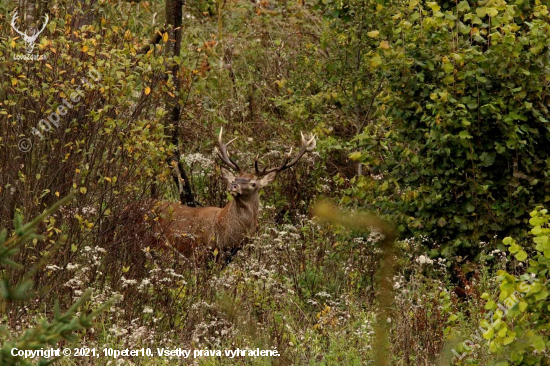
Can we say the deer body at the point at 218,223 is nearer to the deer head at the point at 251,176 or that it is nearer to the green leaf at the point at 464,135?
the deer head at the point at 251,176

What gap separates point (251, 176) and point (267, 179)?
0.69 feet

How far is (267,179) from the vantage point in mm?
10398

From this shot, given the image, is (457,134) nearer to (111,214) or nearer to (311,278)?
(311,278)

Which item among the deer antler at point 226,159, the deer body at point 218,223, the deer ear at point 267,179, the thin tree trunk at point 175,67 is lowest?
the deer body at point 218,223

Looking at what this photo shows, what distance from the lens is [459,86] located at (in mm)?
7699

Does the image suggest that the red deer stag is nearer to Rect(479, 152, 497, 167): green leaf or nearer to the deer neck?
the deer neck

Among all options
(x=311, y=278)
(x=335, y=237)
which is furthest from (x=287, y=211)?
(x=311, y=278)

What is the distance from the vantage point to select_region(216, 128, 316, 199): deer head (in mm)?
10125

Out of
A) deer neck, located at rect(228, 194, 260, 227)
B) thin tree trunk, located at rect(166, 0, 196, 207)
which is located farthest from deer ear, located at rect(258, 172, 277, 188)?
thin tree trunk, located at rect(166, 0, 196, 207)

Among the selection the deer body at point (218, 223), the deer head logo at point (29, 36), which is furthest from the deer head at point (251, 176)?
the deer head logo at point (29, 36)

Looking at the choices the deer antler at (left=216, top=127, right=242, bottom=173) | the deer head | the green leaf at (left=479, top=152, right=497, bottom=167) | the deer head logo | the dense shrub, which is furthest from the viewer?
the deer antler at (left=216, top=127, right=242, bottom=173)

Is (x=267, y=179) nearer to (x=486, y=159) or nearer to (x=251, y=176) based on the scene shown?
(x=251, y=176)

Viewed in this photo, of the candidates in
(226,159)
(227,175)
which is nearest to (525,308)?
(227,175)

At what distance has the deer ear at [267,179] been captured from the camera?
1036cm
